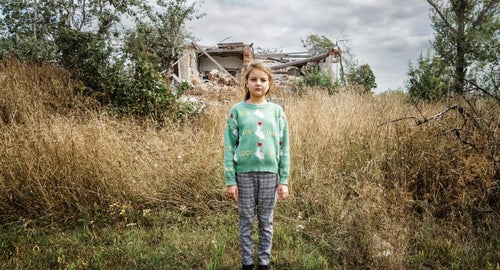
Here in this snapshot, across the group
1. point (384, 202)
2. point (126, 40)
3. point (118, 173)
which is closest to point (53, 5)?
point (126, 40)

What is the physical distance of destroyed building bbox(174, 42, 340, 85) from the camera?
17922 mm

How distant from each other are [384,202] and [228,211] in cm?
168

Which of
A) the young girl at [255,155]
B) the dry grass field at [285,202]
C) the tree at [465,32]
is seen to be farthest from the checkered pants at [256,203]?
the tree at [465,32]

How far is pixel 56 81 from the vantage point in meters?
6.93

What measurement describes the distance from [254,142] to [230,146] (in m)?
0.19

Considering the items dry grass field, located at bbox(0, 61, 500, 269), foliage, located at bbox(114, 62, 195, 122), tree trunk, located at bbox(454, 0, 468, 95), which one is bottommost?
dry grass field, located at bbox(0, 61, 500, 269)

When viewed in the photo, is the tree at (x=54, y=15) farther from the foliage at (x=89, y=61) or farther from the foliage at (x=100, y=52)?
the foliage at (x=89, y=61)

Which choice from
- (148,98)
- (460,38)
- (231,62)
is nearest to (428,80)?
(460,38)

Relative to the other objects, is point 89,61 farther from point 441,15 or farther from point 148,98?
point 441,15

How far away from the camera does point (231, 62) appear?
2033 centimetres

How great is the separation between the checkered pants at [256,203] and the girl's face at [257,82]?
0.62 metres

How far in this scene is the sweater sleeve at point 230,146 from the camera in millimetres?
2266

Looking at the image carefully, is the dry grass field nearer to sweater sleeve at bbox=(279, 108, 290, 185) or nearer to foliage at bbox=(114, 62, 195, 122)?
sweater sleeve at bbox=(279, 108, 290, 185)

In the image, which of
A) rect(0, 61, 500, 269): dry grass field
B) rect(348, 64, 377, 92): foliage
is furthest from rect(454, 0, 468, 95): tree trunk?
rect(0, 61, 500, 269): dry grass field
